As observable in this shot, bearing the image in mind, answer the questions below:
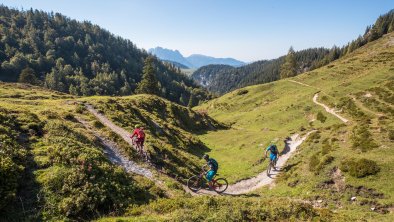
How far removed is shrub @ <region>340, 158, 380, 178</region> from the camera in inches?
867

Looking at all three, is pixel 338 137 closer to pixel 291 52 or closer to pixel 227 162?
pixel 227 162

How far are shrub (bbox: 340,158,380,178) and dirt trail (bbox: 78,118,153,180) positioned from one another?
17676 mm

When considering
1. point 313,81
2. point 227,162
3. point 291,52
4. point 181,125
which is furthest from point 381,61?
point 227,162

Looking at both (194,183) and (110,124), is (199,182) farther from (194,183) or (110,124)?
(110,124)

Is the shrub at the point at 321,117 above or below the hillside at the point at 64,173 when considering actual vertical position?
below

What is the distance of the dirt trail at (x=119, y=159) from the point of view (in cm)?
2275

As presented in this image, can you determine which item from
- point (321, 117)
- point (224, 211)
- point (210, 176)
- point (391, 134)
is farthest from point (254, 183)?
point (321, 117)

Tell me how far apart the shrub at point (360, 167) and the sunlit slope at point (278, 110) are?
1099 cm

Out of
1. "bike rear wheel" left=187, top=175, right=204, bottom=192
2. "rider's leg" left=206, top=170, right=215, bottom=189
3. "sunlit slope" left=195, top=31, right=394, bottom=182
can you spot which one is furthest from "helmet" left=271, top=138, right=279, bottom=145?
"rider's leg" left=206, top=170, right=215, bottom=189

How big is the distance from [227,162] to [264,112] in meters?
41.4

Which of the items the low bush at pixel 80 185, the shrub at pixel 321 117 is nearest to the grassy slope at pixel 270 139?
the low bush at pixel 80 185

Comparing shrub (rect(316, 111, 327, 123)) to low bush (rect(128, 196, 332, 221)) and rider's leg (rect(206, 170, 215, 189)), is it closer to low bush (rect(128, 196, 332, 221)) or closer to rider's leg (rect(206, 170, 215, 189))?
rider's leg (rect(206, 170, 215, 189))

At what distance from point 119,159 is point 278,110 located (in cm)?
5783

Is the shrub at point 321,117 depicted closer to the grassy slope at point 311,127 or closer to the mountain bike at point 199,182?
the grassy slope at point 311,127
